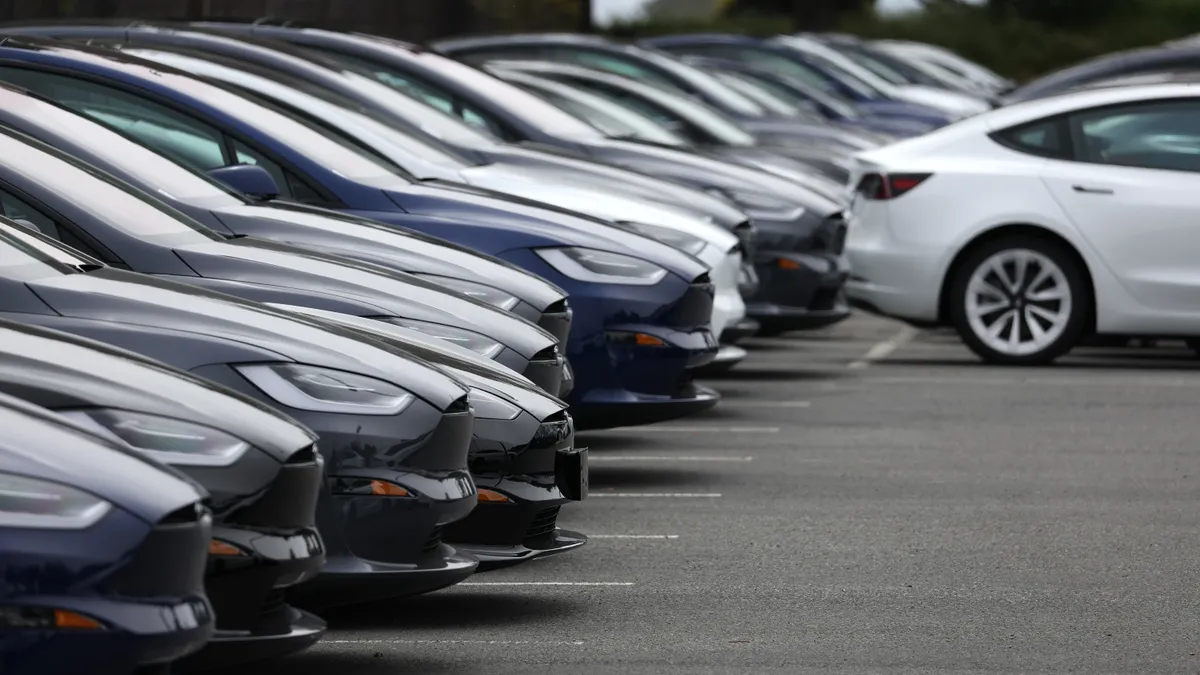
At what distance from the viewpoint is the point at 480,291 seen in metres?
8.17

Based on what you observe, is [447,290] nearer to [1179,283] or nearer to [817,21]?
[1179,283]

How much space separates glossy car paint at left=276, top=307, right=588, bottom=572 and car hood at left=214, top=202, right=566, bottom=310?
123 cm

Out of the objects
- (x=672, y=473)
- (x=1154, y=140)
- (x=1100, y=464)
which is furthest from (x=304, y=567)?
(x=1154, y=140)

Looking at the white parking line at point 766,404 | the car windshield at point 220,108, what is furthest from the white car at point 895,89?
the car windshield at point 220,108

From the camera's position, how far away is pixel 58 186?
6.89 m

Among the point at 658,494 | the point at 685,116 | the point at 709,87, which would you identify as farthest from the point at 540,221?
the point at 709,87

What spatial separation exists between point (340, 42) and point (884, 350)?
4.27 m

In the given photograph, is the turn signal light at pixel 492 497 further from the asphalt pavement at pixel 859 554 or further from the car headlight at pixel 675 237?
the car headlight at pixel 675 237

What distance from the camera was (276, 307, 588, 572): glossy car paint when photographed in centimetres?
655

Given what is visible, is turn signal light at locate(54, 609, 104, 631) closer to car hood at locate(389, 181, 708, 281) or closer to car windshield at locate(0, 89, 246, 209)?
car windshield at locate(0, 89, 246, 209)

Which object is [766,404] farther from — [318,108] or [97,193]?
[97,193]

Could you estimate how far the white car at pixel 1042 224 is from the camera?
13.1m

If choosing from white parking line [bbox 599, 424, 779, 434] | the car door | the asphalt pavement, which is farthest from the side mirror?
the car door

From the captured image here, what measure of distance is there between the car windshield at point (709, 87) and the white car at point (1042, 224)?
238 inches
